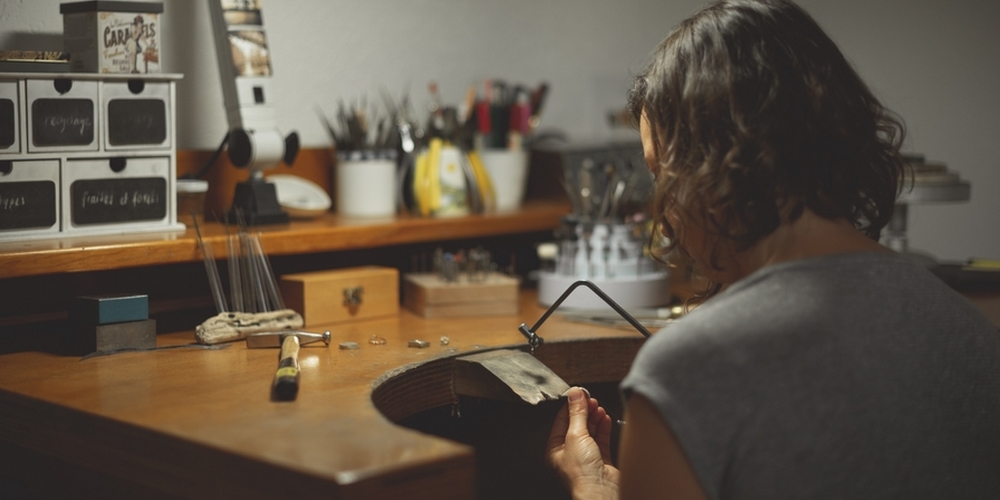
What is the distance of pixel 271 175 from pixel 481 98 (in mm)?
638

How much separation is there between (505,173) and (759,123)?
130cm

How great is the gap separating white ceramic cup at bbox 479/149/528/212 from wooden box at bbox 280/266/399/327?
469 mm

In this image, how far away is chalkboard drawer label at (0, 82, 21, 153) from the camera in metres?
1.61

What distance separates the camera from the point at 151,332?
162 cm

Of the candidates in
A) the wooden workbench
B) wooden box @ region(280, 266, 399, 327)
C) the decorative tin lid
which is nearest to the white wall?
the decorative tin lid

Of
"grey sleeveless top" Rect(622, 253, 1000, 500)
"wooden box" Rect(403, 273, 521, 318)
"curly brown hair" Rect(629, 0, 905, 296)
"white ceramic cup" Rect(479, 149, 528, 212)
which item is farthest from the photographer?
"white ceramic cup" Rect(479, 149, 528, 212)

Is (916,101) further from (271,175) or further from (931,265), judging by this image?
(271,175)

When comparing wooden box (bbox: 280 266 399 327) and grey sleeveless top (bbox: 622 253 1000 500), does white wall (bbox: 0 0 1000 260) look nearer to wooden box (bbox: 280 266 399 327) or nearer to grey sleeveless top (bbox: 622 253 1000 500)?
wooden box (bbox: 280 266 399 327)

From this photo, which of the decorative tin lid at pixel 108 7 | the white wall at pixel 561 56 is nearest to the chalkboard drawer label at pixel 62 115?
the decorative tin lid at pixel 108 7

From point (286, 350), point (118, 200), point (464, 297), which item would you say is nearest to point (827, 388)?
point (286, 350)

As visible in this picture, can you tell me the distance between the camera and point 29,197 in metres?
1.65

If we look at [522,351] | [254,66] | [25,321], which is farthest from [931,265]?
[25,321]

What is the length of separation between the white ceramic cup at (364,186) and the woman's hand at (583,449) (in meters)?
0.83

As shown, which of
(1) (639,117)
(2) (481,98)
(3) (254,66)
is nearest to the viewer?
(1) (639,117)
